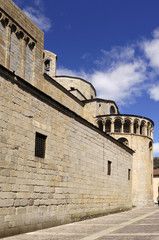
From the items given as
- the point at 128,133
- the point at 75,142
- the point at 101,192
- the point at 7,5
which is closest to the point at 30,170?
the point at 75,142

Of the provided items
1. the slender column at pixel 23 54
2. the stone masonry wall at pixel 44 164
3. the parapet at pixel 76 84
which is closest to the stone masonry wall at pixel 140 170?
the parapet at pixel 76 84

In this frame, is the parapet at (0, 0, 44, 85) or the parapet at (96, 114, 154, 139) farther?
the parapet at (96, 114, 154, 139)

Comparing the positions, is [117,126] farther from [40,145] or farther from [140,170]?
[40,145]

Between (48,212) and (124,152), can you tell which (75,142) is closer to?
(48,212)

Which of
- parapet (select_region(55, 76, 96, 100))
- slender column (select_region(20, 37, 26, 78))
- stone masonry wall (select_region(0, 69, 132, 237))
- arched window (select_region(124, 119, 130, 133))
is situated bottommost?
stone masonry wall (select_region(0, 69, 132, 237))

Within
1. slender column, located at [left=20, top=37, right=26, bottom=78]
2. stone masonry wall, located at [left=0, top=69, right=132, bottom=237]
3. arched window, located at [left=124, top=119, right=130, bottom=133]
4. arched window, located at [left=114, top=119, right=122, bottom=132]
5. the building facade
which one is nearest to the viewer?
stone masonry wall, located at [left=0, top=69, right=132, bottom=237]

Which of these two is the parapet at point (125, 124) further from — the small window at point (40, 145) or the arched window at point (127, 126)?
the small window at point (40, 145)

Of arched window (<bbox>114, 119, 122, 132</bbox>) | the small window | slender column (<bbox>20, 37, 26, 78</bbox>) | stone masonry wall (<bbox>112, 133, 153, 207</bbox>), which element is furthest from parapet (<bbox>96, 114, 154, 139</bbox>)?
the small window

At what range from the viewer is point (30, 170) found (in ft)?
29.1

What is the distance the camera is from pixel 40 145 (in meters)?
9.67

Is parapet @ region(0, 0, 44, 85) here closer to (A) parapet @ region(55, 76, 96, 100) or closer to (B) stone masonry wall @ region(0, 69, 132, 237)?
(B) stone masonry wall @ region(0, 69, 132, 237)

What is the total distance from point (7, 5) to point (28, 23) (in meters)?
2.17

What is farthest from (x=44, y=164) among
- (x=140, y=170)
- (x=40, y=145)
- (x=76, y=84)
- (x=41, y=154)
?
(x=76, y=84)

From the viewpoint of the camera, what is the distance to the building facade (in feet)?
26.5
